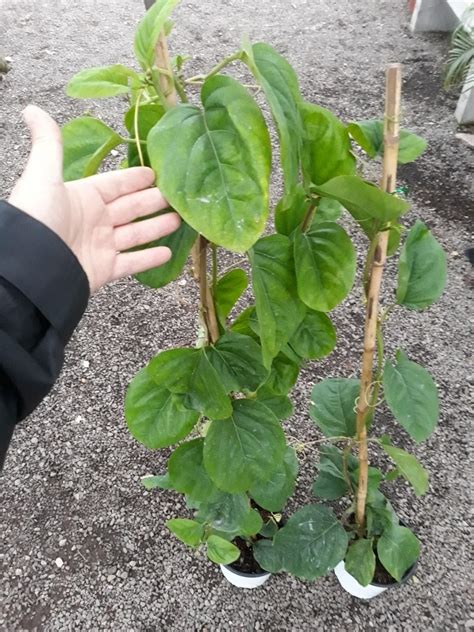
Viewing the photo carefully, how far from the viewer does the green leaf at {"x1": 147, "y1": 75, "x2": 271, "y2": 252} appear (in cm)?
53

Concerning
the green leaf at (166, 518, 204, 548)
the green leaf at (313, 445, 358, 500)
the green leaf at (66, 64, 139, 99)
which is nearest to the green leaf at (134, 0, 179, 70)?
the green leaf at (66, 64, 139, 99)

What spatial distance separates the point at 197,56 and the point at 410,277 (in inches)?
115

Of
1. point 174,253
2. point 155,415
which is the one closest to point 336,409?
point 155,415

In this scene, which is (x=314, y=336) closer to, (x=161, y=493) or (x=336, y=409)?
(x=336, y=409)

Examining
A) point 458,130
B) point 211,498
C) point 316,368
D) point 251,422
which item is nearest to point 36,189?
point 251,422

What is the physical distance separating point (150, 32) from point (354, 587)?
1186mm

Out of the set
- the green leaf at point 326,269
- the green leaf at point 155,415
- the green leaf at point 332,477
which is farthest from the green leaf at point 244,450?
the green leaf at point 332,477

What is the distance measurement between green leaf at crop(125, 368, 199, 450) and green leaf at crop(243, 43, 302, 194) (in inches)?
17.0

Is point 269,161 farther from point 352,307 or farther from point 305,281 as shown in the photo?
point 352,307

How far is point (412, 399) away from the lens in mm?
842

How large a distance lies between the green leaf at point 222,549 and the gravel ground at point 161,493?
0.38 metres

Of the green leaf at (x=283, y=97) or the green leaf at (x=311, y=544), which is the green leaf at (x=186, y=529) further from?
the green leaf at (x=283, y=97)

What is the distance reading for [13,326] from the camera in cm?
69

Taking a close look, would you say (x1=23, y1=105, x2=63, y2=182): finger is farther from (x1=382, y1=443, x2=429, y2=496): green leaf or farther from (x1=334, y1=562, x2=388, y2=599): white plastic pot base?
(x1=334, y1=562, x2=388, y2=599): white plastic pot base
